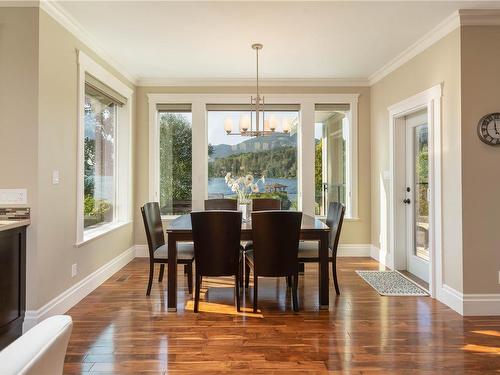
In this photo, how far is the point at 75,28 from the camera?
11.2ft

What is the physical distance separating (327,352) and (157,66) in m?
4.03

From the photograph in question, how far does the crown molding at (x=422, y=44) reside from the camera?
3.28m

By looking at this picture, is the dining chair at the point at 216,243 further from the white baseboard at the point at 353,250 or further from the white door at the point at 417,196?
the white baseboard at the point at 353,250

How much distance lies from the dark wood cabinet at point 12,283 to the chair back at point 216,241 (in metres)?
1.36

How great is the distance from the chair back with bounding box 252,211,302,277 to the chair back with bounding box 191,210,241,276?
0.61 ft

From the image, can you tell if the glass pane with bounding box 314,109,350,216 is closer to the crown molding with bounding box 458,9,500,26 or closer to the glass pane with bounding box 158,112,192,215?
the glass pane with bounding box 158,112,192,215

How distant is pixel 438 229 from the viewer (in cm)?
352

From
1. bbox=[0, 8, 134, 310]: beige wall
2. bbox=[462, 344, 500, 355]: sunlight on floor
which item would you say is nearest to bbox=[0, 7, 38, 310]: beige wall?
bbox=[0, 8, 134, 310]: beige wall

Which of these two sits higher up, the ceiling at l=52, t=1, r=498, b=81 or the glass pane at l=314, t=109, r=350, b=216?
the ceiling at l=52, t=1, r=498, b=81

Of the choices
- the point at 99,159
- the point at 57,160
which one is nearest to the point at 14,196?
the point at 57,160

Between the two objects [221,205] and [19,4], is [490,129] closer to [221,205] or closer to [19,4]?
[221,205]

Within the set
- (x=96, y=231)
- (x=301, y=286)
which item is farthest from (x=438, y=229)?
(x=96, y=231)

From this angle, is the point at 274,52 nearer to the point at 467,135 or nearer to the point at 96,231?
the point at 467,135

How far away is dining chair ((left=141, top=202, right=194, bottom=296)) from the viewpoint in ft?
11.5
